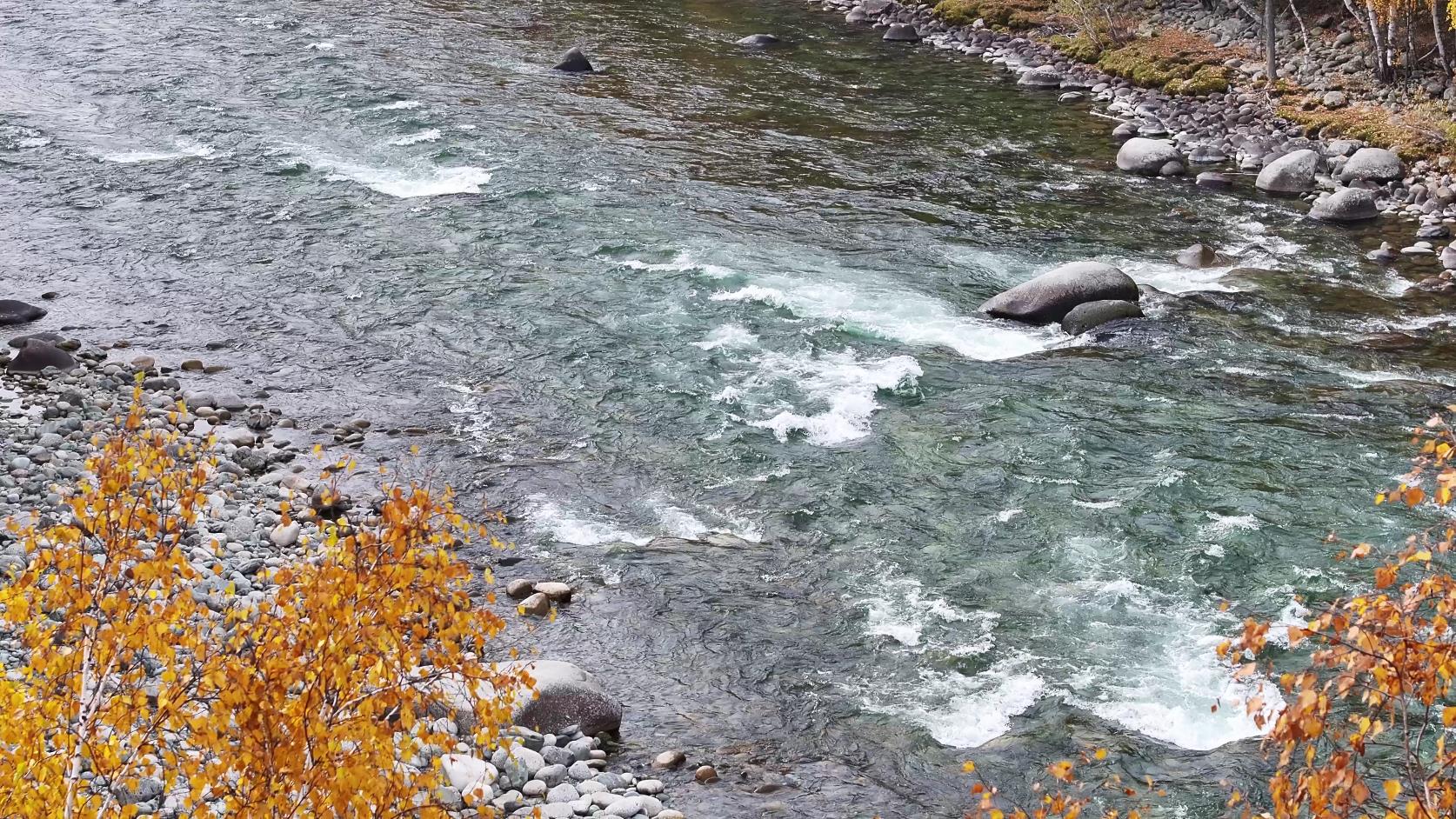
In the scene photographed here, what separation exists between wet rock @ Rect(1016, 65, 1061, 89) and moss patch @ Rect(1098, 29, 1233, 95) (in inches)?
57.4

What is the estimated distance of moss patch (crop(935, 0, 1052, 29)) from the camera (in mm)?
37531

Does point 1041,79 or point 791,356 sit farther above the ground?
point 1041,79

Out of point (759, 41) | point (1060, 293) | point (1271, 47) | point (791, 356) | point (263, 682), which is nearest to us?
point (263, 682)

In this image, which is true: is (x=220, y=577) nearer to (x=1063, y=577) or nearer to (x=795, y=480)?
(x=795, y=480)

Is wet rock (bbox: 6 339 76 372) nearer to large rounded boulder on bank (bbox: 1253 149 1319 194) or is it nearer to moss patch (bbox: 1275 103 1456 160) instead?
large rounded boulder on bank (bbox: 1253 149 1319 194)

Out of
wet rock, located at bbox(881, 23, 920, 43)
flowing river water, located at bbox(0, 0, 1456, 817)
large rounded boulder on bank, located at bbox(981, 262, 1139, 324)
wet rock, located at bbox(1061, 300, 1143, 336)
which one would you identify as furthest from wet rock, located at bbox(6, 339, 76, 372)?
wet rock, located at bbox(881, 23, 920, 43)

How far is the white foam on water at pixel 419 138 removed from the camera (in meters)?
27.9

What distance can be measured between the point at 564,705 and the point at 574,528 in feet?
12.0

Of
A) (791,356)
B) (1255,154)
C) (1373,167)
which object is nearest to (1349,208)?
(1373,167)

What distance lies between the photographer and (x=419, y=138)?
28.2 m

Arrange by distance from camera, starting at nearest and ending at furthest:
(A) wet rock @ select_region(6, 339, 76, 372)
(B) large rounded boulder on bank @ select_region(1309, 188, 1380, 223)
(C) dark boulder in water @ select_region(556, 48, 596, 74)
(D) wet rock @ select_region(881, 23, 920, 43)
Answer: (A) wet rock @ select_region(6, 339, 76, 372) → (B) large rounded boulder on bank @ select_region(1309, 188, 1380, 223) → (C) dark boulder in water @ select_region(556, 48, 596, 74) → (D) wet rock @ select_region(881, 23, 920, 43)

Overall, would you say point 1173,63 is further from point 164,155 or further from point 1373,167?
point 164,155

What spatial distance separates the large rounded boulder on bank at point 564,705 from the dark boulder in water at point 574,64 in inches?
976

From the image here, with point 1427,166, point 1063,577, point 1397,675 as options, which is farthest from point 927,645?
point 1427,166
